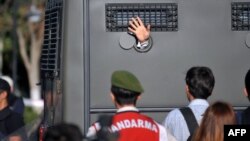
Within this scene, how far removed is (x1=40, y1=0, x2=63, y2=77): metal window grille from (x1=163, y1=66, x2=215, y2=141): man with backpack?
993 millimetres

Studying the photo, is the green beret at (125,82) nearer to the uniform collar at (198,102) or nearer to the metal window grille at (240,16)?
the uniform collar at (198,102)

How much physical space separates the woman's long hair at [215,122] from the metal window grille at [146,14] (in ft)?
3.65

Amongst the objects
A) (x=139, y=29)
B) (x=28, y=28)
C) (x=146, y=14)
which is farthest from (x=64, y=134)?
(x=28, y=28)

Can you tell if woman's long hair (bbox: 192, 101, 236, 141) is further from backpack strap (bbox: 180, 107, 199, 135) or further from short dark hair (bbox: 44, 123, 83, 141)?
short dark hair (bbox: 44, 123, 83, 141)

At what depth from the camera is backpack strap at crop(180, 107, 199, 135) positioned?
605cm

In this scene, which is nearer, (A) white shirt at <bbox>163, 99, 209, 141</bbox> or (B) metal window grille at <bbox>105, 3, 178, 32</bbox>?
(A) white shirt at <bbox>163, 99, 209, 141</bbox>

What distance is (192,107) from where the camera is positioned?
19.9ft

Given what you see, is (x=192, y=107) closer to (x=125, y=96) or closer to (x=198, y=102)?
(x=198, y=102)

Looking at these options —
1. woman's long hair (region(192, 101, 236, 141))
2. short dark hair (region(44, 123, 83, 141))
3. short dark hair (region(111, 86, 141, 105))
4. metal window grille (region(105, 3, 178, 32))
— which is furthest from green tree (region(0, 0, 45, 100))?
short dark hair (region(44, 123, 83, 141))

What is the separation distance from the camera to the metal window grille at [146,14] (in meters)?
6.34

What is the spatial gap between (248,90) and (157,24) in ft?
3.10

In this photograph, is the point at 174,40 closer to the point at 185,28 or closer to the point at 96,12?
the point at 185,28

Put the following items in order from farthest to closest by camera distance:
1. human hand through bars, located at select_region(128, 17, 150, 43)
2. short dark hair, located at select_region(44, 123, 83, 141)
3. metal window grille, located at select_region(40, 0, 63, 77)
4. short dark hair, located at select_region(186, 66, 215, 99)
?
metal window grille, located at select_region(40, 0, 63, 77) < human hand through bars, located at select_region(128, 17, 150, 43) < short dark hair, located at select_region(186, 66, 215, 99) < short dark hair, located at select_region(44, 123, 83, 141)

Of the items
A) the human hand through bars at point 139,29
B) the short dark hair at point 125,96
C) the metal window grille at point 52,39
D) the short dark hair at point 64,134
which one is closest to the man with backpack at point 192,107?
the human hand through bars at point 139,29
